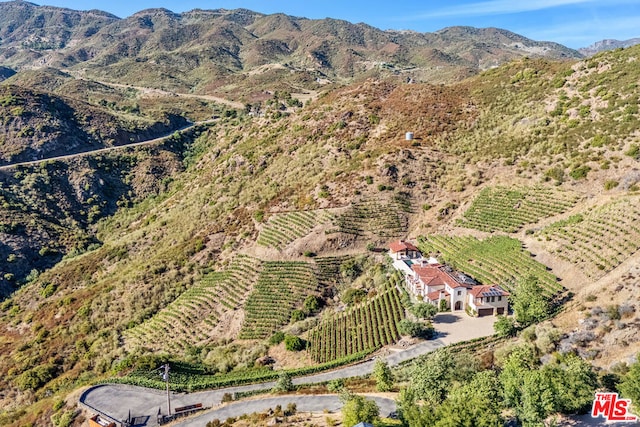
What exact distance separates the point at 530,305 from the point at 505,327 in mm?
2642

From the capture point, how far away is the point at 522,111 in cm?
7119

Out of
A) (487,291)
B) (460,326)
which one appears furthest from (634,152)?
(460,326)

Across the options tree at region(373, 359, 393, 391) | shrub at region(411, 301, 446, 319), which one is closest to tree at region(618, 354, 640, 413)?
tree at region(373, 359, 393, 391)

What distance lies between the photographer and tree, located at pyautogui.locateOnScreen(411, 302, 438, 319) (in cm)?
3859

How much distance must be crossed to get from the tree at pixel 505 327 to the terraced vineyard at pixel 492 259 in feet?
16.9

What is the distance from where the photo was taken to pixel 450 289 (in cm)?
4041

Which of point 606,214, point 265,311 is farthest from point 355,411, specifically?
point 606,214

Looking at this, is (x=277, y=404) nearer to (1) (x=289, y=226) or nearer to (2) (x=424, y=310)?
(2) (x=424, y=310)

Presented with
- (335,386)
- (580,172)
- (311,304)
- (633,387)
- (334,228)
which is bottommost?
(335,386)

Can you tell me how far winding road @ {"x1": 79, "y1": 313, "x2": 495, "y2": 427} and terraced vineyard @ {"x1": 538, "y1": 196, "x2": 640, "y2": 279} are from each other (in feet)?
32.8

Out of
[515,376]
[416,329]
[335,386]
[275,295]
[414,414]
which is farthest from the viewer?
[275,295]

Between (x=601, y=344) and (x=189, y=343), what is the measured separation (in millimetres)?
36810

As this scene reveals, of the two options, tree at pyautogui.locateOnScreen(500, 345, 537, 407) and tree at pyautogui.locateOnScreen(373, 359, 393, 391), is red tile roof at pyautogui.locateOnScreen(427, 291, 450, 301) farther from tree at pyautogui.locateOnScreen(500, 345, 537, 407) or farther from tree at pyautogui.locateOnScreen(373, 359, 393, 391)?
tree at pyautogui.locateOnScreen(373, 359, 393, 391)

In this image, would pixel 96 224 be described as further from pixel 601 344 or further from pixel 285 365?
pixel 601 344
